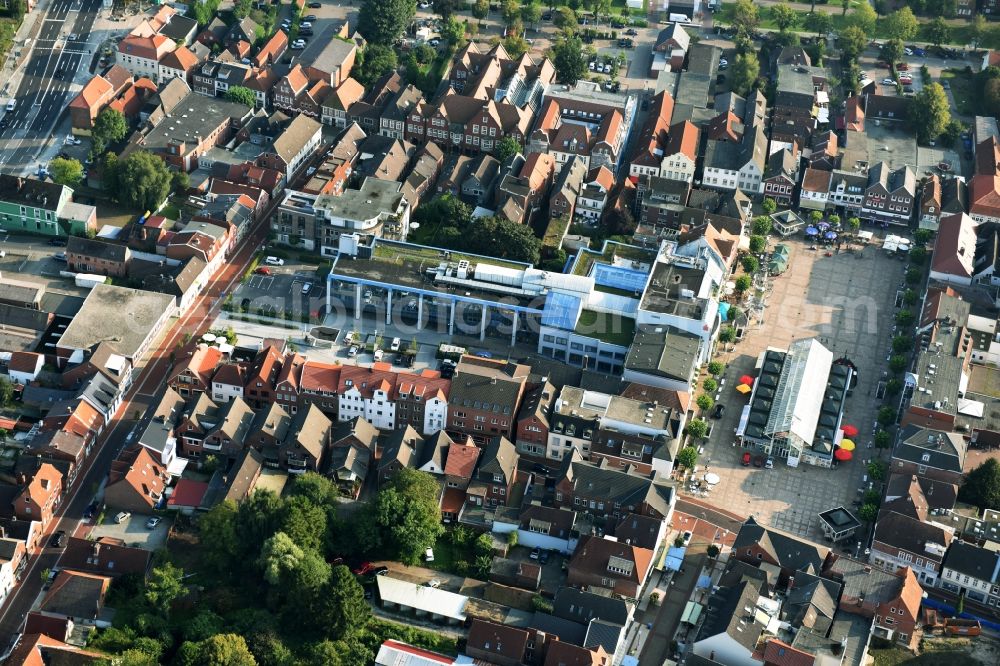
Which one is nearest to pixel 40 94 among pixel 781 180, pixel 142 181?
pixel 142 181

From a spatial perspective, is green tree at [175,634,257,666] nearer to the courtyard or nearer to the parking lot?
the parking lot

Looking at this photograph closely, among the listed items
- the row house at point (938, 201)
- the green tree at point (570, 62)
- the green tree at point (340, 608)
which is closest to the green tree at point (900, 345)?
the row house at point (938, 201)

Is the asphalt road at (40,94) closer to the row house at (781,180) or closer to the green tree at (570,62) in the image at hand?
the green tree at (570,62)

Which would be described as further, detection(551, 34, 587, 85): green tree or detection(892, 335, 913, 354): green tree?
detection(551, 34, 587, 85): green tree

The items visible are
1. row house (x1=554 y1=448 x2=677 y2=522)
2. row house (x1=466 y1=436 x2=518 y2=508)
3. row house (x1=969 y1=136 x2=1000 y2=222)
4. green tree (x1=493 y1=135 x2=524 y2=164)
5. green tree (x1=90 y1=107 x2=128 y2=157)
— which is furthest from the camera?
green tree (x1=493 y1=135 x2=524 y2=164)

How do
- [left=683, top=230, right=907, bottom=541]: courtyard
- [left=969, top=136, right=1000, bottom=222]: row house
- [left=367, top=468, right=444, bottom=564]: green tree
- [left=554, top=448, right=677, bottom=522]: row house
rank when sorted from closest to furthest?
[left=367, top=468, right=444, bottom=564]: green tree, [left=554, top=448, right=677, bottom=522]: row house, [left=683, top=230, right=907, bottom=541]: courtyard, [left=969, top=136, right=1000, bottom=222]: row house

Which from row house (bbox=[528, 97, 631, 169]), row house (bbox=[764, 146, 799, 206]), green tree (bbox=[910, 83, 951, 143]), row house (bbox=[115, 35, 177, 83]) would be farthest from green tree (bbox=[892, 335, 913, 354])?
row house (bbox=[115, 35, 177, 83])
